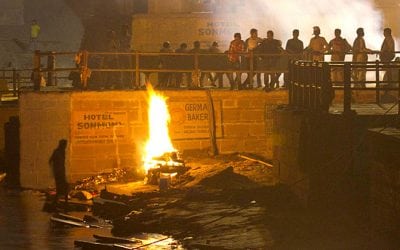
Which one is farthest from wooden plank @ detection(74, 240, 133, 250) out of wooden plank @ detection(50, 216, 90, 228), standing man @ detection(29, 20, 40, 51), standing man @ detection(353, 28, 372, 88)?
standing man @ detection(29, 20, 40, 51)

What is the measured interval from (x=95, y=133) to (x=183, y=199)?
5530mm

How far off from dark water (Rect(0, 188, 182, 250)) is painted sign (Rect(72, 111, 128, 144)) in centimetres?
211

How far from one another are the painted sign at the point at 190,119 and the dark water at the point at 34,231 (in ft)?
13.4

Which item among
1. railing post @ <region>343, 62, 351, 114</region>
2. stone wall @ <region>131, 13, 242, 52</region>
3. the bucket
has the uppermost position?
stone wall @ <region>131, 13, 242, 52</region>

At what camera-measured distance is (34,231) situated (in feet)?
59.6

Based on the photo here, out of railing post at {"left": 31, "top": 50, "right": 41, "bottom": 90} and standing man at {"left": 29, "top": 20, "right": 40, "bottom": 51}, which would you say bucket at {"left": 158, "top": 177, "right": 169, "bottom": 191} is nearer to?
railing post at {"left": 31, "top": 50, "right": 41, "bottom": 90}

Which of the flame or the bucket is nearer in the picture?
the bucket

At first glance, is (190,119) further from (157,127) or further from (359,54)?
(359,54)

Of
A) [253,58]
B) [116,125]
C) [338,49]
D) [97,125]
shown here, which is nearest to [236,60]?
[253,58]

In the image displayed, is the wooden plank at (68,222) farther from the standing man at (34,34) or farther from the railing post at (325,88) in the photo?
the standing man at (34,34)

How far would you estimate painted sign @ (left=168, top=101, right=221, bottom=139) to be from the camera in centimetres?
2411

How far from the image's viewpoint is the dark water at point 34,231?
1641 cm

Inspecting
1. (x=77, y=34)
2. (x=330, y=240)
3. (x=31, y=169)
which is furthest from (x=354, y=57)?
(x=77, y=34)

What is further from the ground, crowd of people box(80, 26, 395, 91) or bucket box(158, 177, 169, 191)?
crowd of people box(80, 26, 395, 91)
